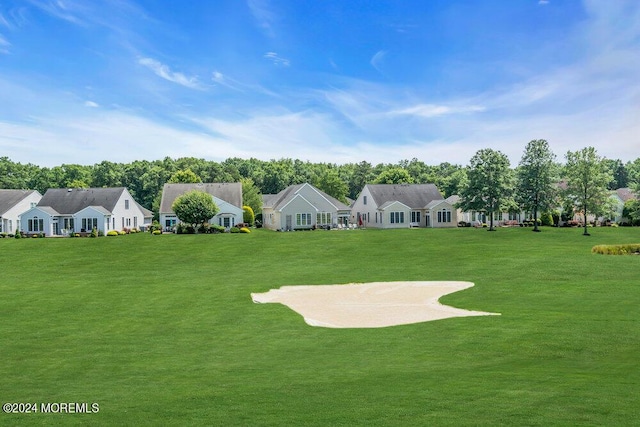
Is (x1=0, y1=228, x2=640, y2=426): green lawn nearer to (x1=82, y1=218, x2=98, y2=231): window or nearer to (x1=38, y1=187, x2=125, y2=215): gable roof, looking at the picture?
(x1=82, y1=218, x2=98, y2=231): window

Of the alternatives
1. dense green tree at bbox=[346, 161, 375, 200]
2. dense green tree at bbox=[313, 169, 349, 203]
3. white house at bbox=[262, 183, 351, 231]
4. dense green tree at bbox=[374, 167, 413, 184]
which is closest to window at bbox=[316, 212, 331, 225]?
white house at bbox=[262, 183, 351, 231]

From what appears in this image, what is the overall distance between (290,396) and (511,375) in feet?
17.7

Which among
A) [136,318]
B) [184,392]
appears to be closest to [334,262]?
[136,318]

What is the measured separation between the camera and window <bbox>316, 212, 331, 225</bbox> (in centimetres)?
7669

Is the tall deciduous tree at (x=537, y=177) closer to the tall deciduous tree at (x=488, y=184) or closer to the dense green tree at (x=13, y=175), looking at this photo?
the tall deciduous tree at (x=488, y=184)

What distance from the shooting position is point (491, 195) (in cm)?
7162

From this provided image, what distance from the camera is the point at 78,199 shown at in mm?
76875

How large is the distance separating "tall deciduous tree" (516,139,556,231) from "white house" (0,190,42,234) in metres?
65.3

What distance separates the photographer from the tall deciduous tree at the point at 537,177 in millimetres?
72250

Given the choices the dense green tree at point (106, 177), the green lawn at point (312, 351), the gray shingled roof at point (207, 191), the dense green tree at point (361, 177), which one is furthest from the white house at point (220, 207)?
the dense green tree at point (361, 177)

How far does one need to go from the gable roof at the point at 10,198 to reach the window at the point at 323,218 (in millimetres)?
39903

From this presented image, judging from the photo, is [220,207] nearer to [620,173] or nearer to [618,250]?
[618,250]

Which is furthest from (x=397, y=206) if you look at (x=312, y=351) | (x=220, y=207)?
(x=312, y=351)

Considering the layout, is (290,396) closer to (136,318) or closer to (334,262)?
(136,318)
